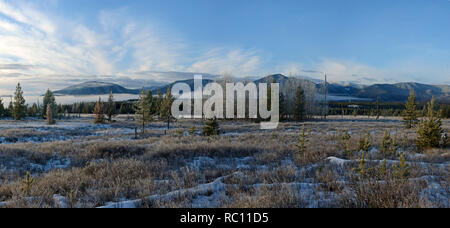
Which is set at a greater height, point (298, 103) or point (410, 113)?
point (298, 103)

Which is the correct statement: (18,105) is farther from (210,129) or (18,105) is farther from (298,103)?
(298,103)

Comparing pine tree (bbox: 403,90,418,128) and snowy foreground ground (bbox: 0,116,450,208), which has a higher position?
pine tree (bbox: 403,90,418,128)

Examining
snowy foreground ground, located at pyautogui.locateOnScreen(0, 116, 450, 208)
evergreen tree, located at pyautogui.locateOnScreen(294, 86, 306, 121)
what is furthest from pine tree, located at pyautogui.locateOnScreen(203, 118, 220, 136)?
evergreen tree, located at pyautogui.locateOnScreen(294, 86, 306, 121)

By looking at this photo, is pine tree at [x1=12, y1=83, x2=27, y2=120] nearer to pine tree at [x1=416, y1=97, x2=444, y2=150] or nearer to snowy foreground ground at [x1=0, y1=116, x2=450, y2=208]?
Result: snowy foreground ground at [x1=0, y1=116, x2=450, y2=208]

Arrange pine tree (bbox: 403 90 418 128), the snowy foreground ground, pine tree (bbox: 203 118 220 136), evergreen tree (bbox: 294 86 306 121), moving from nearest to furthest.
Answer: the snowy foreground ground < pine tree (bbox: 203 118 220 136) < pine tree (bbox: 403 90 418 128) < evergreen tree (bbox: 294 86 306 121)

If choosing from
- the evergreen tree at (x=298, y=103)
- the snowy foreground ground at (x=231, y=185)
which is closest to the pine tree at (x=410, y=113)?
the evergreen tree at (x=298, y=103)

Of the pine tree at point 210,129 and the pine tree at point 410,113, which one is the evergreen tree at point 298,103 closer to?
the pine tree at point 410,113

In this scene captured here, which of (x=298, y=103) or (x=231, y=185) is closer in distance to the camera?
(x=231, y=185)

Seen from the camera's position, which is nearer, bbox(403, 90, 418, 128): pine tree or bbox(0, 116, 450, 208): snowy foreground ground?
bbox(0, 116, 450, 208): snowy foreground ground

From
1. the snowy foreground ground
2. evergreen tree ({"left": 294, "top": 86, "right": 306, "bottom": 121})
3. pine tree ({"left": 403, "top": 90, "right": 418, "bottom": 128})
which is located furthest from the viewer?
evergreen tree ({"left": 294, "top": 86, "right": 306, "bottom": 121})

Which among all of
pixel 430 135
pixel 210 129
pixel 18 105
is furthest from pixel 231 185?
pixel 18 105

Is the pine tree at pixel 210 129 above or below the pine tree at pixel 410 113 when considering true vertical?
below
